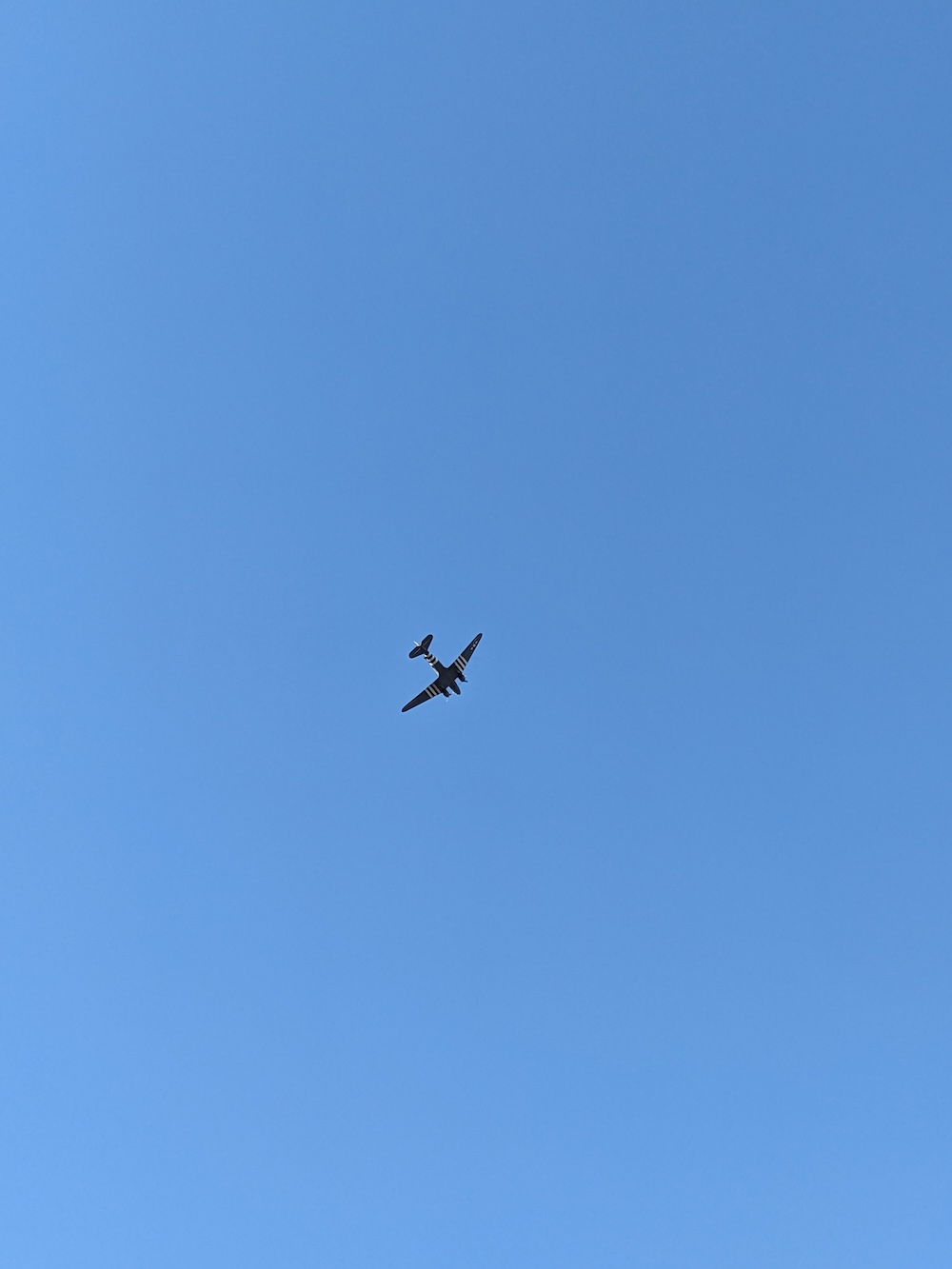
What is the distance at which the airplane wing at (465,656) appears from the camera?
119 metres

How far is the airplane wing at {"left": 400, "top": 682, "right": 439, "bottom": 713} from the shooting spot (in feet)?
A: 386

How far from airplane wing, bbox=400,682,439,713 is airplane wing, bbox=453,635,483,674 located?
3882 mm

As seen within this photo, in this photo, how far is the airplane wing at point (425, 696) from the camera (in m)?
118

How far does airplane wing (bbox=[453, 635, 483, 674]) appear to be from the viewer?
11869 cm

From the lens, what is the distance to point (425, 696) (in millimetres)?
118188

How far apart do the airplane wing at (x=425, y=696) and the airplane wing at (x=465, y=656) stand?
3.88 m

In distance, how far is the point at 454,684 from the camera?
387ft

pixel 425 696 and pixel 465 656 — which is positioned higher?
pixel 465 656

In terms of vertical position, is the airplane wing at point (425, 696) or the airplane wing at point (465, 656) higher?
the airplane wing at point (465, 656)

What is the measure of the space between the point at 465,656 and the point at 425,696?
305 inches

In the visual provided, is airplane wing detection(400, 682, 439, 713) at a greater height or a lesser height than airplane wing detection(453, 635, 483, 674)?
lesser

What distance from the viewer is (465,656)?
121000 millimetres
